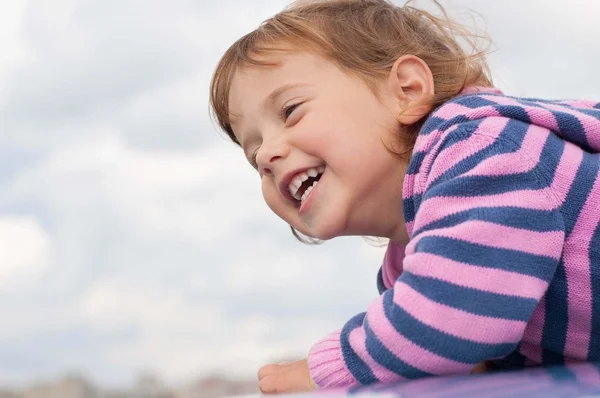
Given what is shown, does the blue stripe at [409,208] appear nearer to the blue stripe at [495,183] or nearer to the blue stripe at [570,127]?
the blue stripe at [495,183]

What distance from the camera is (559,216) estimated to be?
1.01m

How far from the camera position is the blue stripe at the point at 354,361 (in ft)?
3.22

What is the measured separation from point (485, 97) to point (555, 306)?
1.09ft

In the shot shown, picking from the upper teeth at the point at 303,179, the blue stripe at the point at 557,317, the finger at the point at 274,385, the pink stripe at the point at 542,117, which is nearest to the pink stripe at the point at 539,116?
the pink stripe at the point at 542,117

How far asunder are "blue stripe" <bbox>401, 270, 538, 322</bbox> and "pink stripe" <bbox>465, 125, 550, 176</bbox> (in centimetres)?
16

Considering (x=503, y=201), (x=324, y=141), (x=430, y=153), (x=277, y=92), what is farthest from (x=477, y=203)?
(x=277, y=92)

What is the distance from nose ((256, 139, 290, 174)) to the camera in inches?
49.4

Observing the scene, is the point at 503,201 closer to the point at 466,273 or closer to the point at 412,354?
the point at 466,273

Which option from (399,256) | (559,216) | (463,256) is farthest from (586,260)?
(399,256)

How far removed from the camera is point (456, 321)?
0.92 m

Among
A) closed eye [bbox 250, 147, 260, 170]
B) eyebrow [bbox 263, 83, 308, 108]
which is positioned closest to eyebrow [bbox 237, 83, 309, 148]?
eyebrow [bbox 263, 83, 308, 108]

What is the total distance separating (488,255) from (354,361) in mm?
229

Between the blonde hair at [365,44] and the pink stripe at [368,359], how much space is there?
0.41m

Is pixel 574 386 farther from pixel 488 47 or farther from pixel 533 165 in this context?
pixel 488 47
